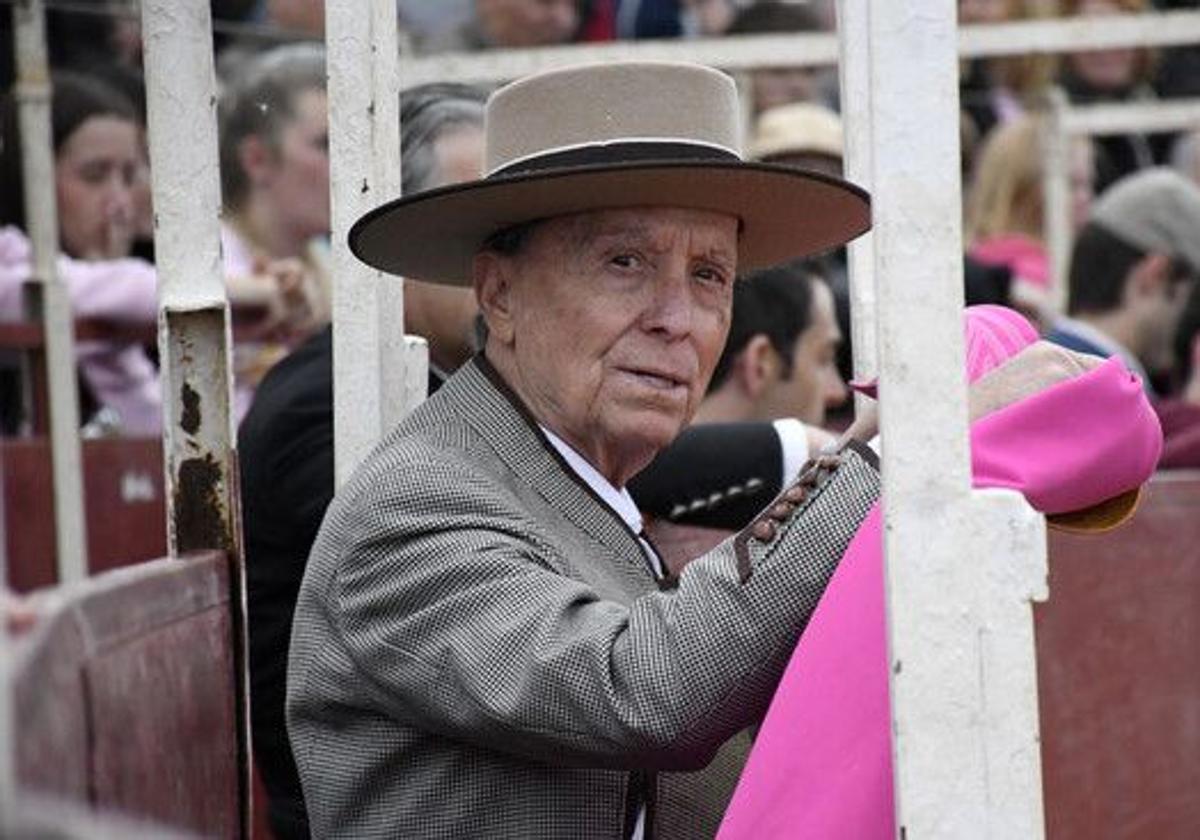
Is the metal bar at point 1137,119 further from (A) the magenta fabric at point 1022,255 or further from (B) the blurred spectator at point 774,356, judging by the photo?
(B) the blurred spectator at point 774,356

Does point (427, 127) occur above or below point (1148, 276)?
above

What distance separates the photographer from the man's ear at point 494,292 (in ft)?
11.9

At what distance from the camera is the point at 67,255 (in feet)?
22.1

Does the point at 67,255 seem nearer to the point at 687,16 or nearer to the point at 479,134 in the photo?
the point at 479,134

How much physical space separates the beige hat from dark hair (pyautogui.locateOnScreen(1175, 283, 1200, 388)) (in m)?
1.12

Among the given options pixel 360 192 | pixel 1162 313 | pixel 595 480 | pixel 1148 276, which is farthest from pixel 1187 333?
pixel 595 480

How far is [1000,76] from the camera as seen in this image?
11.3 m

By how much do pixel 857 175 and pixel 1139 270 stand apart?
14.2ft

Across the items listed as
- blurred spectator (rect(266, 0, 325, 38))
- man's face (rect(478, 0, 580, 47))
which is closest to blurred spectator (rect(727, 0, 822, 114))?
man's face (rect(478, 0, 580, 47))

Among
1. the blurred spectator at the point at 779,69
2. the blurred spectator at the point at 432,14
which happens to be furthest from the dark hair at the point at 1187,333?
the blurred spectator at the point at 432,14

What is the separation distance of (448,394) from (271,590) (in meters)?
1.00

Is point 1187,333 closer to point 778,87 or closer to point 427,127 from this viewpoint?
point 778,87

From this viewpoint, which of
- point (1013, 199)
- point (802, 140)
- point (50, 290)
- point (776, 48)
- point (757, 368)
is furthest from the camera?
point (1013, 199)

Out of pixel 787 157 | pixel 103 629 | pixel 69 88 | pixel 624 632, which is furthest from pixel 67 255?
pixel 103 629
